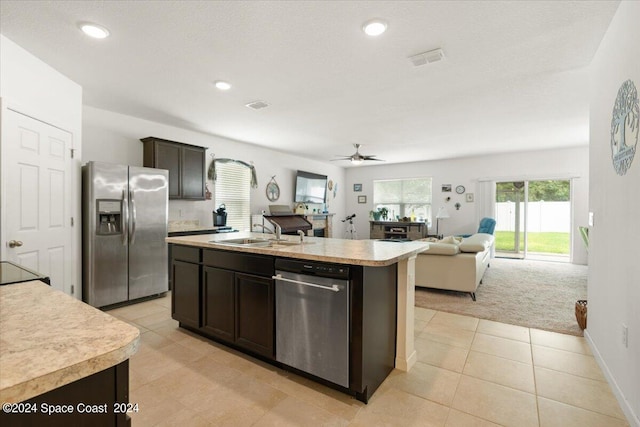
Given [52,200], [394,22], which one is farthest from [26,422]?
[52,200]

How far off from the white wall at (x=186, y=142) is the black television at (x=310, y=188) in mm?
175

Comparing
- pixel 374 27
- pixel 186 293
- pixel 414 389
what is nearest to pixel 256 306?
pixel 186 293

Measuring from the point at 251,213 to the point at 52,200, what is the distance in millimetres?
3533

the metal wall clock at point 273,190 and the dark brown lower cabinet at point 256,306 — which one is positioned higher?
the metal wall clock at point 273,190

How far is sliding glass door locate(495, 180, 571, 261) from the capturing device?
6988 millimetres

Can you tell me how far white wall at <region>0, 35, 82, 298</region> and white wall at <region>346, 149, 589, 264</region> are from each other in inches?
290

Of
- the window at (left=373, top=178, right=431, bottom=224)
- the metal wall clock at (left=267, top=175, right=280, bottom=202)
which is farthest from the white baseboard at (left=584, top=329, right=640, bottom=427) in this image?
the window at (left=373, top=178, right=431, bottom=224)

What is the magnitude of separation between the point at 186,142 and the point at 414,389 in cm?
484

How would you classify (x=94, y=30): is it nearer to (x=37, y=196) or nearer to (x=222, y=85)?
(x=222, y=85)

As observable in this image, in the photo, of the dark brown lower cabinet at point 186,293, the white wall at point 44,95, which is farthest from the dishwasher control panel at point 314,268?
the white wall at point 44,95

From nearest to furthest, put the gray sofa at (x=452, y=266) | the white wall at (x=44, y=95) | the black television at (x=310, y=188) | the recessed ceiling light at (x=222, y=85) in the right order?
the white wall at (x=44, y=95) → the recessed ceiling light at (x=222, y=85) → the gray sofa at (x=452, y=266) → the black television at (x=310, y=188)

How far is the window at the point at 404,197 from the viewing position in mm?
8570

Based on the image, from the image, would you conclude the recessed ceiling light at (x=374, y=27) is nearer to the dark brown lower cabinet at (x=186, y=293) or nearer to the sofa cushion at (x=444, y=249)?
the dark brown lower cabinet at (x=186, y=293)

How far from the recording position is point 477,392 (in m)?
2.04
